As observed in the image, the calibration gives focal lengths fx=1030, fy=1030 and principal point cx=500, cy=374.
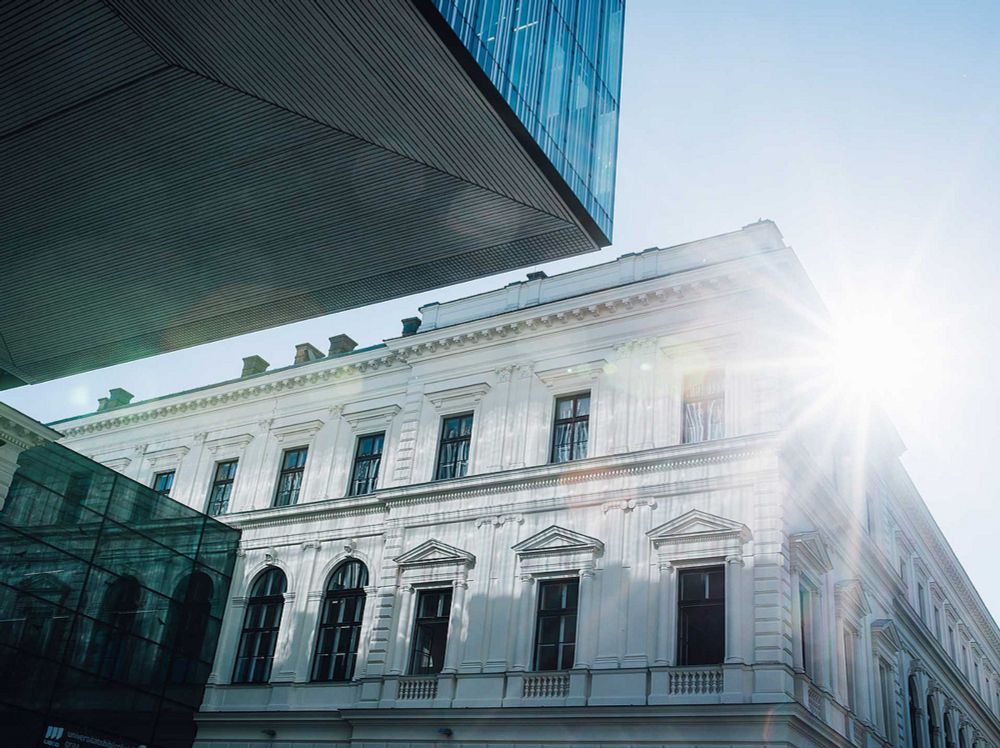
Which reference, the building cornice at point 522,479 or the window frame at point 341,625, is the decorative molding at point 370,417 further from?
the window frame at point 341,625

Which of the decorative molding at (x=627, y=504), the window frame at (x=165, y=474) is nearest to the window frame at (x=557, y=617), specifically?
the decorative molding at (x=627, y=504)

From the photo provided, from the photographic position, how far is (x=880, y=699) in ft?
96.7

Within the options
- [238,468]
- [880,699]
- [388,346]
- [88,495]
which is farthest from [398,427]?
[880,699]

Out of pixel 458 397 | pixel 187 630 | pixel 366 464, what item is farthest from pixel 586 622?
pixel 187 630

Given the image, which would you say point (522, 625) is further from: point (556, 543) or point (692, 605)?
point (692, 605)

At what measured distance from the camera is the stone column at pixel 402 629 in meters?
26.9

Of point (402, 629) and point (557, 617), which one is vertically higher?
point (557, 617)

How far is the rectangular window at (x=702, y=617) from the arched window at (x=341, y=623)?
9.54 m

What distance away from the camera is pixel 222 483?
3531 centimetres

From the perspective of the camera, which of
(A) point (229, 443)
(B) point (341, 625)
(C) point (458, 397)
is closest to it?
(B) point (341, 625)

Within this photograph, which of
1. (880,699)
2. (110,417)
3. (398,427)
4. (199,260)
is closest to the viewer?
(199,260)

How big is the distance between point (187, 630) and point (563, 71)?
61.5 feet

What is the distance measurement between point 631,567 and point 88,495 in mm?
14333

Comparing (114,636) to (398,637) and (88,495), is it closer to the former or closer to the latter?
(88,495)
